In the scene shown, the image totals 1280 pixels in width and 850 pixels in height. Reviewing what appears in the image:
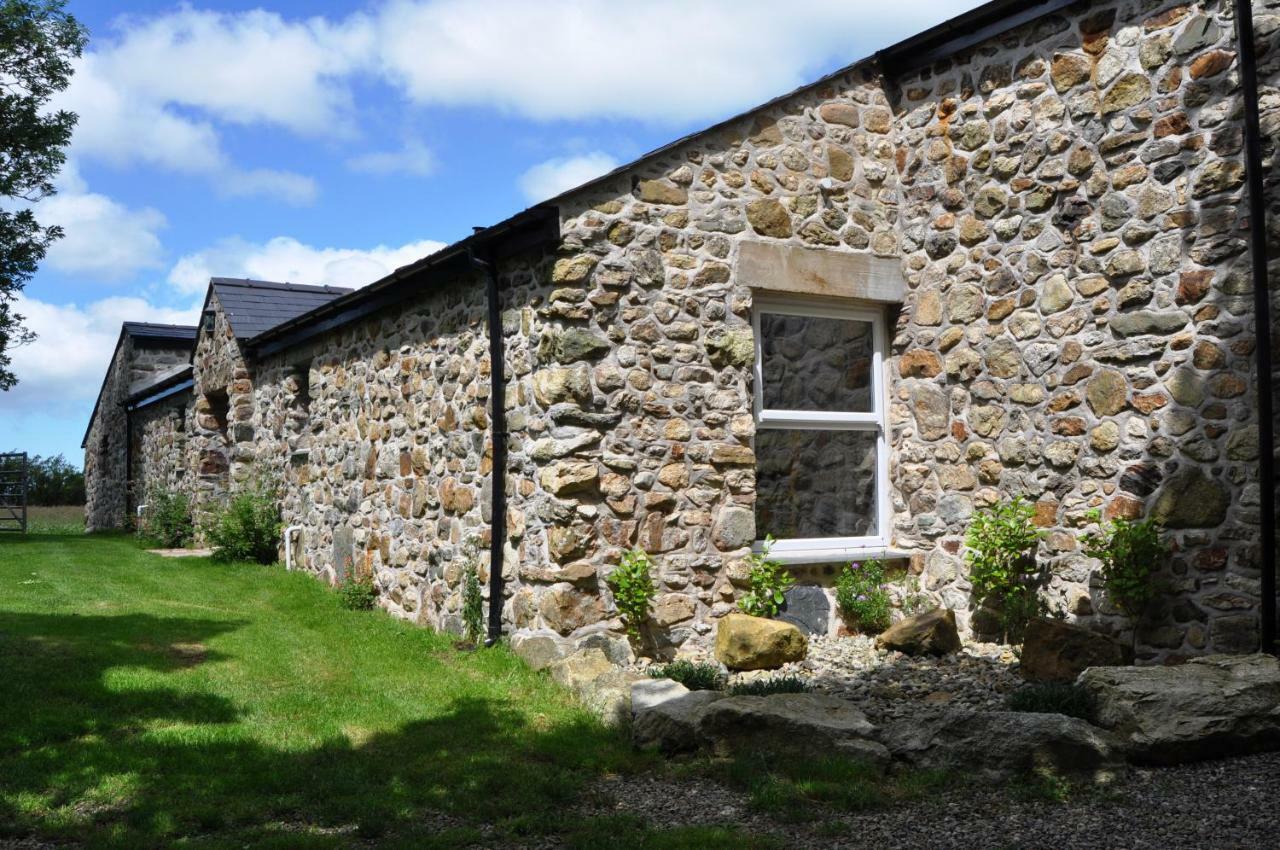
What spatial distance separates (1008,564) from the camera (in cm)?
725

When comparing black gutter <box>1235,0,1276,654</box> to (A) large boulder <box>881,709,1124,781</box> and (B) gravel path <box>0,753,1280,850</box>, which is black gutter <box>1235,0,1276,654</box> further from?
(A) large boulder <box>881,709,1124,781</box>

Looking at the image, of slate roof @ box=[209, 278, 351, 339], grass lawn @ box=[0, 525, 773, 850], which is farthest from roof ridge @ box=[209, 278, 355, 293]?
grass lawn @ box=[0, 525, 773, 850]

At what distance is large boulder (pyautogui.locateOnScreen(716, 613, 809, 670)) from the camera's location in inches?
269

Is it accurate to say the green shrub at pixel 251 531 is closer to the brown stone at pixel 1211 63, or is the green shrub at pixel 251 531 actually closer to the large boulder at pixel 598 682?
the large boulder at pixel 598 682

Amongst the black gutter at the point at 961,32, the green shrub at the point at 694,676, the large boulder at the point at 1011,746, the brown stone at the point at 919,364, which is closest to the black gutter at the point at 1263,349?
the black gutter at the point at 961,32

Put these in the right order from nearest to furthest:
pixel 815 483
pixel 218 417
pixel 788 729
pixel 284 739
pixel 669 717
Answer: pixel 788 729 < pixel 669 717 < pixel 284 739 < pixel 815 483 < pixel 218 417

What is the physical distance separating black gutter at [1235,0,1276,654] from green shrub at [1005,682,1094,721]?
140cm

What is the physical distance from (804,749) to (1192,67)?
467 centimetres

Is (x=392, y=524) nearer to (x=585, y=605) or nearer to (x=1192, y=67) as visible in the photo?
→ (x=585, y=605)

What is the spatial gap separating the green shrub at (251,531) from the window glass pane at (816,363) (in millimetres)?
7434

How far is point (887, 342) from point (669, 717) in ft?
13.4

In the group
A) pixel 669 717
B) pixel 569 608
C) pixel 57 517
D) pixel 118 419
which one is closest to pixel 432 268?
pixel 569 608

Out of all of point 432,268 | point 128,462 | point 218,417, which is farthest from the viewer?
point 128,462

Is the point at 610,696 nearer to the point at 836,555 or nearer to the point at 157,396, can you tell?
the point at 836,555
